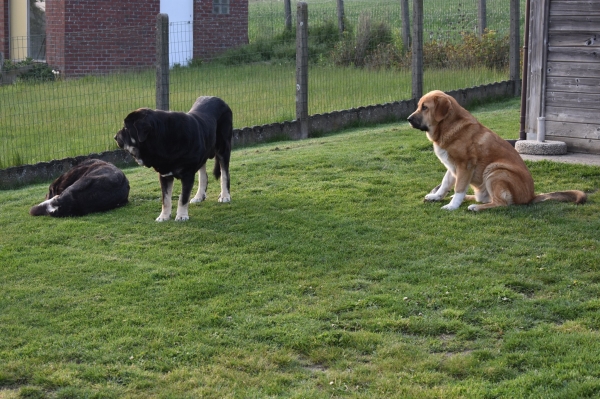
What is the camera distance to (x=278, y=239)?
25.0 feet

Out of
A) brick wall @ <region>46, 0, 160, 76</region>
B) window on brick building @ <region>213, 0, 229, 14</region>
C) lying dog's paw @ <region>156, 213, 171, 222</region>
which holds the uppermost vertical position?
window on brick building @ <region>213, 0, 229, 14</region>

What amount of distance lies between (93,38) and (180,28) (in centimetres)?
280

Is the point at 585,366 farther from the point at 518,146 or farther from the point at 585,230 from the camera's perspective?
the point at 518,146

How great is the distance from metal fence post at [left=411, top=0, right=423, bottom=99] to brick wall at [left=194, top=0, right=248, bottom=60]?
8.38 meters

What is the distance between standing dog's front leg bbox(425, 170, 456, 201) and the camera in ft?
28.9

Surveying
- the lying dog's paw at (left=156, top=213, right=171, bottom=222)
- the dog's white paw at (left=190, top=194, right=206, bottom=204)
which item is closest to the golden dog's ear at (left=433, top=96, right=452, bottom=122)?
the dog's white paw at (left=190, top=194, right=206, bottom=204)

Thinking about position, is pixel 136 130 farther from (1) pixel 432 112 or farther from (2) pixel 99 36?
(2) pixel 99 36

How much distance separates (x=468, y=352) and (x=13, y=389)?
113 inches

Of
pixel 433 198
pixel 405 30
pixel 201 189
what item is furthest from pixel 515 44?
pixel 201 189

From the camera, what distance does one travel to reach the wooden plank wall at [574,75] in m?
10.7

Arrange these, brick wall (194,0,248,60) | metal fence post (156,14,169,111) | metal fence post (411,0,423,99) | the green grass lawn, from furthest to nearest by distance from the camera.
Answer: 1. brick wall (194,0,248,60)
2. metal fence post (411,0,423,99)
3. metal fence post (156,14,169,111)
4. the green grass lawn

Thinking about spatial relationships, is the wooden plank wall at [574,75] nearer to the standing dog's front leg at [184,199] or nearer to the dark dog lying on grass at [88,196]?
the standing dog's front leg at [184,199]

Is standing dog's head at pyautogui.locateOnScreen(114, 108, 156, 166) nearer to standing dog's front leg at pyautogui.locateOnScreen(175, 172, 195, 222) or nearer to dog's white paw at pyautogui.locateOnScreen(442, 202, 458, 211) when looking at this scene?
standing dog's front leg at pyautogui.locateOnScreen(175, 172, 195, 222)

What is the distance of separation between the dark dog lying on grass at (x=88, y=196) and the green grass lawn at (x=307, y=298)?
18cm
